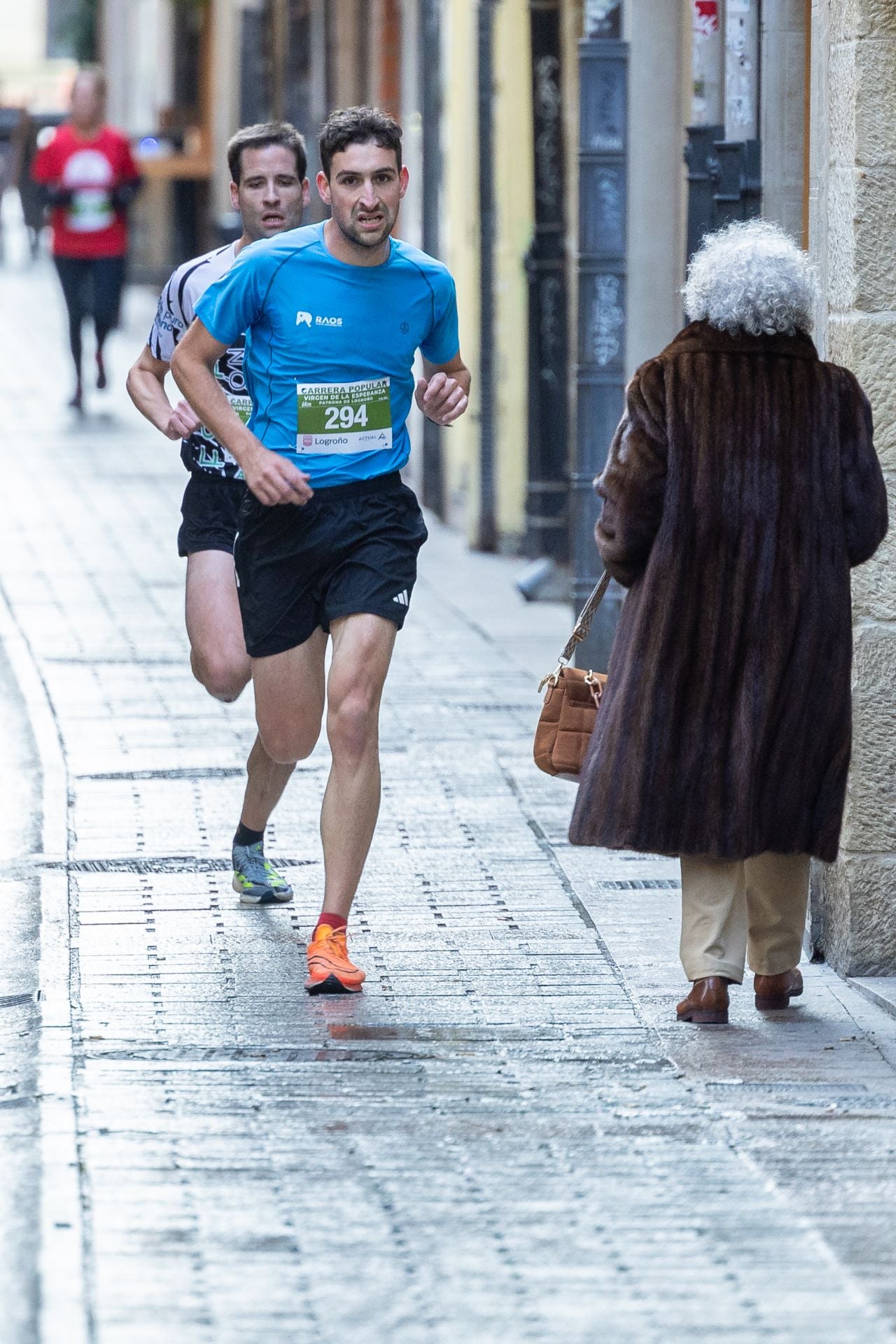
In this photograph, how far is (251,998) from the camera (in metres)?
6.44

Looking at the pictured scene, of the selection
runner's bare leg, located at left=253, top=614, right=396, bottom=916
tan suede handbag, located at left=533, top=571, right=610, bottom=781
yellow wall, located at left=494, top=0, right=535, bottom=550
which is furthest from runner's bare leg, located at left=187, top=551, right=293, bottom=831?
yellow wall, located at left=494, top=0, right=535, bottom=550

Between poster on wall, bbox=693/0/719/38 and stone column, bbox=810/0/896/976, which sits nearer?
stone column, bbox=810/0/896/976

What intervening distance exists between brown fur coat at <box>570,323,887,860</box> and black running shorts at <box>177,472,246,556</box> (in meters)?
1.55

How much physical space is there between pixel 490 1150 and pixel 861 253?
7.85ft

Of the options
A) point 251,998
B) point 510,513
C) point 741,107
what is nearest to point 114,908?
point 251,998

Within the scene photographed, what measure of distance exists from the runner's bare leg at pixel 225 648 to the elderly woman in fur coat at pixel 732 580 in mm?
1360

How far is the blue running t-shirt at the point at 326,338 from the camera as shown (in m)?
6.43

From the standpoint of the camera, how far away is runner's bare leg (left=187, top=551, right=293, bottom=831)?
24.0 ft

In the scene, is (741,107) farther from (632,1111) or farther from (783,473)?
(632,1111)

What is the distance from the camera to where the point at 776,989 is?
643cm

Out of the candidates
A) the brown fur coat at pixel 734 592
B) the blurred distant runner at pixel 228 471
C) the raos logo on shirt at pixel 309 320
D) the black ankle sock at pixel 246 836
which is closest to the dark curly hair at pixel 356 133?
the raos logo on shirt at pixel 309 320

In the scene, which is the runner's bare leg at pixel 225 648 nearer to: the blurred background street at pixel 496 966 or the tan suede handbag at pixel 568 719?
the blurred background street at pixel 496 966

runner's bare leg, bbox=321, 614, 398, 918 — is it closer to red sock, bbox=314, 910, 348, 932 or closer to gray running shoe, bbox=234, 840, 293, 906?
red sock, bbox=314, 910, 348, 932

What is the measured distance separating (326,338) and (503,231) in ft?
26.7
